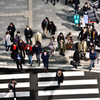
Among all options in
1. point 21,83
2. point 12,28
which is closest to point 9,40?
point 12,28

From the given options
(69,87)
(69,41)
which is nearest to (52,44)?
(69,41)

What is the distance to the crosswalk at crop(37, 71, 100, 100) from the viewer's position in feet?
59.4

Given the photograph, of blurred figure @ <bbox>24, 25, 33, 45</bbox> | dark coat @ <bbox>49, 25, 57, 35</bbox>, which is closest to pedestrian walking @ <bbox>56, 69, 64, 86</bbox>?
blurred figure @ <bbox>24, 25, 33, 45</bbox>

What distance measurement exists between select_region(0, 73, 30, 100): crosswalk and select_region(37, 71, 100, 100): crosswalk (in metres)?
0.74

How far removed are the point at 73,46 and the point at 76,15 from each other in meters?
2.98

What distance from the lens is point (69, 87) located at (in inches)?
735

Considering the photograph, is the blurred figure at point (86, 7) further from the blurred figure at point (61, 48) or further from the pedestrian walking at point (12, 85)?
the pedestrian walking at point (12, 85)

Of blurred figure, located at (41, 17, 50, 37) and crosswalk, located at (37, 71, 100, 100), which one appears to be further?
blurred figure, located at (41, 17, 50, 37)

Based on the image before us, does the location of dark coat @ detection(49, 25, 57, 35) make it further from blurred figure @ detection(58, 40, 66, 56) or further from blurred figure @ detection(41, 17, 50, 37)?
blurred figure @ detection(58, 40, 66, 56)

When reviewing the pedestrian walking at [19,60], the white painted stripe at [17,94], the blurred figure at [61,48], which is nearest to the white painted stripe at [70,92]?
the white painted stripe at [17,94]

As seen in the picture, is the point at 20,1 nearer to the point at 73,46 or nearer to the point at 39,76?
the point at 73,46

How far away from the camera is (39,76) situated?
765 inches

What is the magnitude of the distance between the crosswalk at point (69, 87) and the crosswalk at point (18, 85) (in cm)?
74

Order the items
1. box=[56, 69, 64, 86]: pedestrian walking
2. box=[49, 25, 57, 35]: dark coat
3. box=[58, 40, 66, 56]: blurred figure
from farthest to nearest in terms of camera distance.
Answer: box=[49, 25, 57, 35]: dark coat → box=[58, 40, 66, 56]: blurred figure → box=[56, 69, 64, 86]: pedestrian walking
